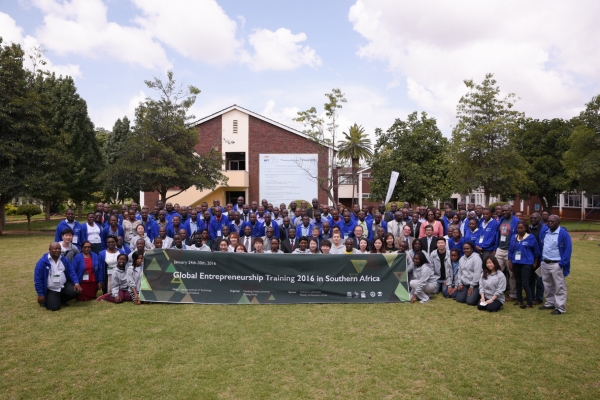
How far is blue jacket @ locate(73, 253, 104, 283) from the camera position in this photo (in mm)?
8151

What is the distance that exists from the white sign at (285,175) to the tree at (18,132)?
14058mm

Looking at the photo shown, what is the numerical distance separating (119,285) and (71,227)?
2.40m

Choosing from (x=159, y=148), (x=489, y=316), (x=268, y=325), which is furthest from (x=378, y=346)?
(x=159, y=148)

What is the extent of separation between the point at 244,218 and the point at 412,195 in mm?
22852

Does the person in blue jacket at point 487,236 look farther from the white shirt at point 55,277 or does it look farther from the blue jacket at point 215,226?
the white shirt at point 55,277

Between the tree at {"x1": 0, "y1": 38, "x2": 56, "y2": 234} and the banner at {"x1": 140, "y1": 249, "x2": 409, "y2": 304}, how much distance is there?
57.2ft

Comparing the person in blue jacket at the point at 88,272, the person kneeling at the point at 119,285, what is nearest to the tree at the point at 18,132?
the person in blue jacket at the point at 88,272

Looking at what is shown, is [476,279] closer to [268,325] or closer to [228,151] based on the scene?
[268,325]

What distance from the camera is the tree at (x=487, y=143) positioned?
2664 cm

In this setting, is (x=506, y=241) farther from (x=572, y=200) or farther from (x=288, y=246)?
(x=572, y=200)

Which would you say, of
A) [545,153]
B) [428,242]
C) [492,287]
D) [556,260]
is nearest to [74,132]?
[428,242]

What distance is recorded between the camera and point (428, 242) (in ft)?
30.3

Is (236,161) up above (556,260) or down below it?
above

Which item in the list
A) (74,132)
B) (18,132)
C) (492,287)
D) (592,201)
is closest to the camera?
(492,287)
